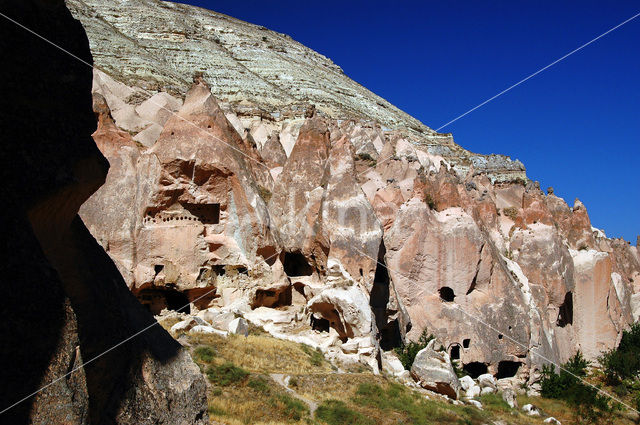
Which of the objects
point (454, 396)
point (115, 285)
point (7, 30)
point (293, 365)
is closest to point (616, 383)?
point (454, 396)

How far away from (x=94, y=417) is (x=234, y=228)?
33.6 feet

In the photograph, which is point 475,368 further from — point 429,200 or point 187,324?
point 187,324

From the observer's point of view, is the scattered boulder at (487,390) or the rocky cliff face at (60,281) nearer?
the rocky cliff face at (60,281)

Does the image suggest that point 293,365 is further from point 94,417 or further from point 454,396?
point 94,417

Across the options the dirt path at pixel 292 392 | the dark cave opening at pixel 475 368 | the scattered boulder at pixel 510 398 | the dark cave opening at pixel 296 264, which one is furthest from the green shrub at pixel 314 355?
the dark cave opening at pixel 475 368

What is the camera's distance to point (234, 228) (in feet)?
45.7

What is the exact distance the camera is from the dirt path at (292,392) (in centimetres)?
876

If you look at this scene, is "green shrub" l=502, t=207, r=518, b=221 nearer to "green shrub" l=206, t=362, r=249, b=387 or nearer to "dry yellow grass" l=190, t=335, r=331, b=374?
"dry yellow grass" l=190, t=335, r=331, b=374

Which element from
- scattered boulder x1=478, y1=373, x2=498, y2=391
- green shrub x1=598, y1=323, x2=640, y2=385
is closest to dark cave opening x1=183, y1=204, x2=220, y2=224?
scattered boulder x1=478, y1=373, x2=498, y2=391

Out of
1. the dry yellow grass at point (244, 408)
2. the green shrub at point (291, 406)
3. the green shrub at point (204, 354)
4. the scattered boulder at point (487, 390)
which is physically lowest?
the dry yellow grass at point (244, 408)

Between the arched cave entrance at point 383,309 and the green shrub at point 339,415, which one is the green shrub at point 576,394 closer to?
the arched cave entrance at point 383,309

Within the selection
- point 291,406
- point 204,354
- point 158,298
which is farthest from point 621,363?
point 204,354

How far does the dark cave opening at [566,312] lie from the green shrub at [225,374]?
15.0m

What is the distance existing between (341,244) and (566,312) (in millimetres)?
11149
